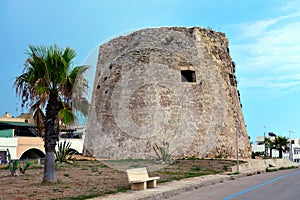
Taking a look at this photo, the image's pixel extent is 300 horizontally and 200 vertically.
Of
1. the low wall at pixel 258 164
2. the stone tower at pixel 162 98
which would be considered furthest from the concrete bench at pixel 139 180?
the stone tower at pixel 162 98

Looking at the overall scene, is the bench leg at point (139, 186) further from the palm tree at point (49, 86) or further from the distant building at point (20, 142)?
the distant building at point (20, 142)

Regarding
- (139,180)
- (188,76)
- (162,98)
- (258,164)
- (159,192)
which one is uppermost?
(188,76)

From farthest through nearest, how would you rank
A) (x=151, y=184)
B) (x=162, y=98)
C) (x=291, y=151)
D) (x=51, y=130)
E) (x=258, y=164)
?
(x=291, y=151)
(x=162, y=98)
(x=258, y=164)
(x=51, y=130)
(x=151, y=184)

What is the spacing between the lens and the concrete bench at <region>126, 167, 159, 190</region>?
33.0 feet

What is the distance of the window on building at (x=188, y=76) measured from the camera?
2451 centimetres

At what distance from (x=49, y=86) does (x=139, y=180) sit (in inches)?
145

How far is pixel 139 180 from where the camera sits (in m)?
10.1

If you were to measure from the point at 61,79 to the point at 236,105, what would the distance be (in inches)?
720

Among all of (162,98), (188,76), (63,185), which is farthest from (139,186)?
(188,76)

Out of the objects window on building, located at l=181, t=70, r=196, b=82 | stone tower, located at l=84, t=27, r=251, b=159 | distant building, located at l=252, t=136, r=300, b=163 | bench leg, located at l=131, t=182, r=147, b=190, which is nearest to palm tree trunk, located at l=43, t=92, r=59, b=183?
bench leg, located at l=131, t=182, r=147, b=190

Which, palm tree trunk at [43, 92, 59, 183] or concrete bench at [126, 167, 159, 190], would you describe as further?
palm tree trunk at [43, 92, 59, 183]

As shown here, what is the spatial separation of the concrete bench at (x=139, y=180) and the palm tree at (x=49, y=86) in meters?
2.19

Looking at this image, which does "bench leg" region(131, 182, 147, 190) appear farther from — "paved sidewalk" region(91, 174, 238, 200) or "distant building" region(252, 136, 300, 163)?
"distant building" region(252, 136, 300, 163)

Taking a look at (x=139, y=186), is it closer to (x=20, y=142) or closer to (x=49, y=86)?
(x=49, y=86)
